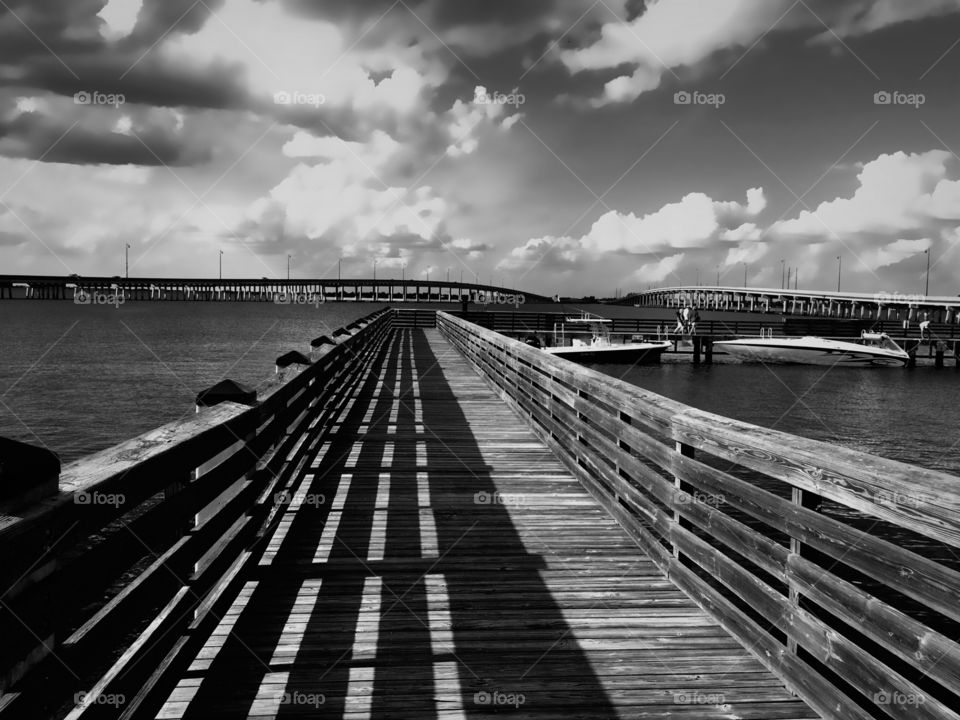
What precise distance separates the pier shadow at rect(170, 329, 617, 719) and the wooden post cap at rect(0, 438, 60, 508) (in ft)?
5.28

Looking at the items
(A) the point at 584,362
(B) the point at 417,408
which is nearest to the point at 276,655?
(B) the point at 417,408

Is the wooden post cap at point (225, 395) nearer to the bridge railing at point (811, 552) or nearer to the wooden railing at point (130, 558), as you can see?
the wooden railing at point (130, 558)

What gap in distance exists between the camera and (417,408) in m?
13.4

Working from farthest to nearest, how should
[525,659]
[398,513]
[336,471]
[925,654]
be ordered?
[336,471], [398,513], [525,659], [925,654]

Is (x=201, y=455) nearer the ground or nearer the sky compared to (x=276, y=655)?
nearer the sky

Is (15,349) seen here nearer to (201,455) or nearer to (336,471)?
(336,471)

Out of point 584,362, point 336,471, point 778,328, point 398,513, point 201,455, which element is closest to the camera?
point 201,455

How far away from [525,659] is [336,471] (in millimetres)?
4815
